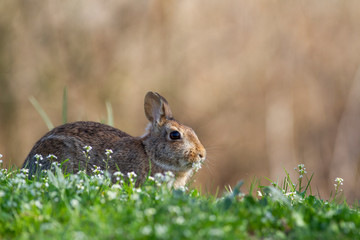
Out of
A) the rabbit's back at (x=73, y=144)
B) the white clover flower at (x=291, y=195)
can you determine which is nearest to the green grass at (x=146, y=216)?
the white clover flower at (x=291, y=195)

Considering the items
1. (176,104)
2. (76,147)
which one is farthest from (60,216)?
(176,104)

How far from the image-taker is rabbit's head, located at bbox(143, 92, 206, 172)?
23.6 feet

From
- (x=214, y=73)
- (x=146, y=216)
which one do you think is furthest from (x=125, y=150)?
(x=214, y=73)

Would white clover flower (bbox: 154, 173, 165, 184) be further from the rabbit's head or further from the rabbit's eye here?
the rabbit's eye

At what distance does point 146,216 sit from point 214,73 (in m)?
11.7

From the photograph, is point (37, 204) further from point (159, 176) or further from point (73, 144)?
point (73, 144)

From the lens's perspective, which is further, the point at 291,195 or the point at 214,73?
the point at 214,73

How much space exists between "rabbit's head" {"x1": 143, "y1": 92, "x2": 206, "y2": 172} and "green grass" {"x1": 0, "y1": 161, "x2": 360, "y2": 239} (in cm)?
222

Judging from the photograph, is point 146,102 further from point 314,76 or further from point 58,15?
point 314,76

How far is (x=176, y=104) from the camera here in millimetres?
15492

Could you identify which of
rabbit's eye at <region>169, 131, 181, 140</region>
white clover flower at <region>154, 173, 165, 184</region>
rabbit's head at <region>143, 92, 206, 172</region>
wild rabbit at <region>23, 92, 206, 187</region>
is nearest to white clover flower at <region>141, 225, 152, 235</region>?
white clover flower at <region>154, 173, 165, 184</region>

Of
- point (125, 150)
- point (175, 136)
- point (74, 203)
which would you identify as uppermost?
point (74, 203)

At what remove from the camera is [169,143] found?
7.32 meters

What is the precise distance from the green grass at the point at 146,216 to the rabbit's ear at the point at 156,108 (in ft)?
8.97
